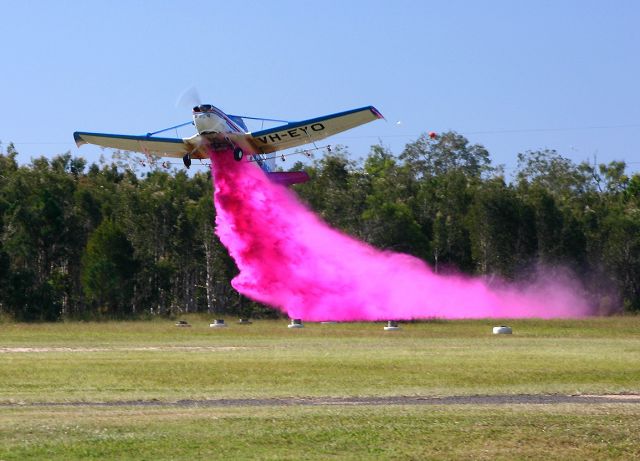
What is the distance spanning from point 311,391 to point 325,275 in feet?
137

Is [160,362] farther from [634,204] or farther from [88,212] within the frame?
[634,204]

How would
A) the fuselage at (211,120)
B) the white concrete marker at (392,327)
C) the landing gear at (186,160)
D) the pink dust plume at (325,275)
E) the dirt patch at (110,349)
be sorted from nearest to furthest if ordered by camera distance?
the dirt patch at (110,349), the fuselage at (211,120), the landing gear at (186,160), the pink dust plume at (325,275), the white concrete marker at (392,327)

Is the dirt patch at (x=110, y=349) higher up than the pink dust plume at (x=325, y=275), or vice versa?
the pink dust plume at (x=325, y=275)

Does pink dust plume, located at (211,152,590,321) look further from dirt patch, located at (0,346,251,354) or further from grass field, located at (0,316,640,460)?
dirt patch, located at (0,346,251,354)

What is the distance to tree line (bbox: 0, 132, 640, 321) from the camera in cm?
8138

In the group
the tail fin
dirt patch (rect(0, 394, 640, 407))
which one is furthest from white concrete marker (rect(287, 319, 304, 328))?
dirt patch (rect(0, 394, 640, 407))

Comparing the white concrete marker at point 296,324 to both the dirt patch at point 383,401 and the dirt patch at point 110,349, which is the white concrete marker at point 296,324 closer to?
the dirt patch at point 110,349

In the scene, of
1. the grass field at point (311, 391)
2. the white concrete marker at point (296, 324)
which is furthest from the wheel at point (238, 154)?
the white concrete marker at point (296, 324)

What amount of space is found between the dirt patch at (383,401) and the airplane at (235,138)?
2467 centimetres

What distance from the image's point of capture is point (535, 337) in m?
56.2

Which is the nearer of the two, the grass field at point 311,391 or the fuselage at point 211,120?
the grass field at point 311,391

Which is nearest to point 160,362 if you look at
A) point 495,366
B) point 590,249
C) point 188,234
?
point 495,366

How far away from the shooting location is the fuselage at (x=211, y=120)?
51125 millimetres

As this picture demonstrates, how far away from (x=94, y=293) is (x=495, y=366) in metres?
47.4
